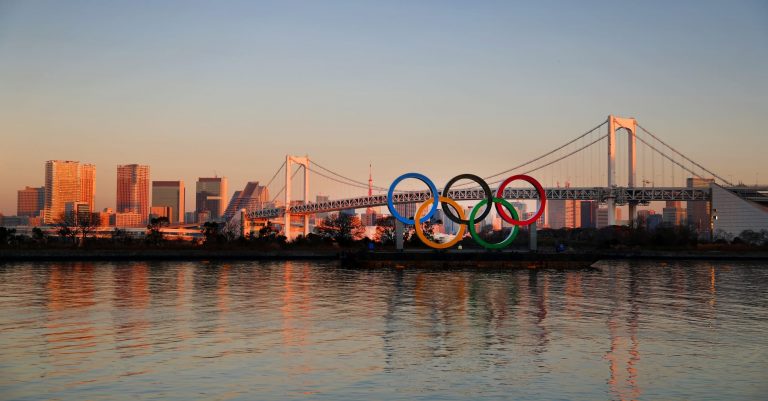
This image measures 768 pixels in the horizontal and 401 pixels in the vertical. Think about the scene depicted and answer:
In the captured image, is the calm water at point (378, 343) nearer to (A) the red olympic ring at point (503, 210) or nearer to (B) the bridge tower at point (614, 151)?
(A) the red olympic ring at point (503, 210)

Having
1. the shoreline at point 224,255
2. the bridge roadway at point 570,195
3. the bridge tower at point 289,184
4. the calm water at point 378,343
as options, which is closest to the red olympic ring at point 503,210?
the shoreline at point 224,255

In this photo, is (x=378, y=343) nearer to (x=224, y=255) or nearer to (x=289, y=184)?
(x=224, y=255)

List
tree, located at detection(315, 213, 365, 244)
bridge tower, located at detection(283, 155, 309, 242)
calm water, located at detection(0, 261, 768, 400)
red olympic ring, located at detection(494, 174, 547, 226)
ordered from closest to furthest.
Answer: calm water, located at detection(0, 261, 768, 400), red olympic ring, located at detection(494, 174, 547, 226), tree, located at detection(315, 213, 365, 244), bridge tower, located at detection(283, 155, 309, 242)

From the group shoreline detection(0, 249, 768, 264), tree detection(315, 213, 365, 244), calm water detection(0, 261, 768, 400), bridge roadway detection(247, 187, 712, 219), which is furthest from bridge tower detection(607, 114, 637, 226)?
calm water detection(0, 261, 768, 400)

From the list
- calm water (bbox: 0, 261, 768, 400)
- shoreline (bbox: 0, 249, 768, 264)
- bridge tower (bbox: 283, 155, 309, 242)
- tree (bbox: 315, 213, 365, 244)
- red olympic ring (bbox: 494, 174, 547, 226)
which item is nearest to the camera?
calm water (bbox: 0, 261, 768, 400)

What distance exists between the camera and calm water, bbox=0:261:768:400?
1542 cm

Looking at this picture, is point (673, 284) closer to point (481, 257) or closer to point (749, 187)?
point (481, 257)

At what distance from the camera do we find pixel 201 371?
1672cm

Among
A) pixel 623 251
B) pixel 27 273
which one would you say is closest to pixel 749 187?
pixel 623 251

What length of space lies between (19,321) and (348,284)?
750 inches

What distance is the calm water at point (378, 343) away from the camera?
50.6ft

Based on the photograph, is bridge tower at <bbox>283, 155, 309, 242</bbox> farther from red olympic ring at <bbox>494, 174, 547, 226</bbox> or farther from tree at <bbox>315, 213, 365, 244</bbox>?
red olympic ring at <bbox>494, 174, 547, 226</bbox>

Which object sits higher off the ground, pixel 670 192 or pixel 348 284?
pixel 670 192

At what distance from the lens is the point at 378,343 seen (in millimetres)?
20703
